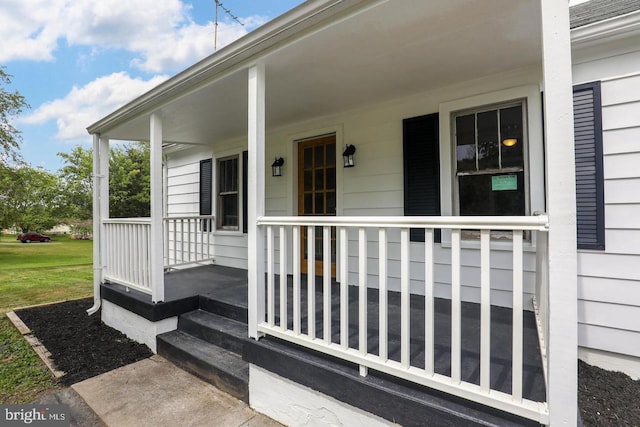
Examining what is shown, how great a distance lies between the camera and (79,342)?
3.48m

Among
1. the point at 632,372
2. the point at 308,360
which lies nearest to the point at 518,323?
the point at 308,360

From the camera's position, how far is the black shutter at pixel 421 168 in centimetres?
321

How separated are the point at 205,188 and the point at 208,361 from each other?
382cm

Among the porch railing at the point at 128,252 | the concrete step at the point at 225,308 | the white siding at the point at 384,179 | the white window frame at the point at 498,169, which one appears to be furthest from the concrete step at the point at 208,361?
the white window frame at the point at 498,169

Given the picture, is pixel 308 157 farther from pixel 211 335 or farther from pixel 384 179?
pixel 211 335

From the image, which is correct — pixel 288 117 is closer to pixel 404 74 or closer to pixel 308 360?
pixel 404 74

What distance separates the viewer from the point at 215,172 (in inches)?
223

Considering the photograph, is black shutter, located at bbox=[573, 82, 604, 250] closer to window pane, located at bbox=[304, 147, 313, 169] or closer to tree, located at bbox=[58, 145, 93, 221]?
window pane, located at bbox=[304, 147, 313, 169]

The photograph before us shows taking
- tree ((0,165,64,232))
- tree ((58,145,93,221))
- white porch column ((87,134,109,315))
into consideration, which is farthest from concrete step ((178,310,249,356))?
tree ((58,145,93,221))

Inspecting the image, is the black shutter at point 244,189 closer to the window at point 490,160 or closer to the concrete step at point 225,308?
the concrete step at point 225,308

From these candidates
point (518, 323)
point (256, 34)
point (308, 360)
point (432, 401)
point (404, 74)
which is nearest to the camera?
point (518, 323)

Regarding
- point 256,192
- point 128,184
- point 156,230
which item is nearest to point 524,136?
point 256,192

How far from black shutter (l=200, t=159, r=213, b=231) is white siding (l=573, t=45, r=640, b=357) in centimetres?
525

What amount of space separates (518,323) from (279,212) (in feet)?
12.0
